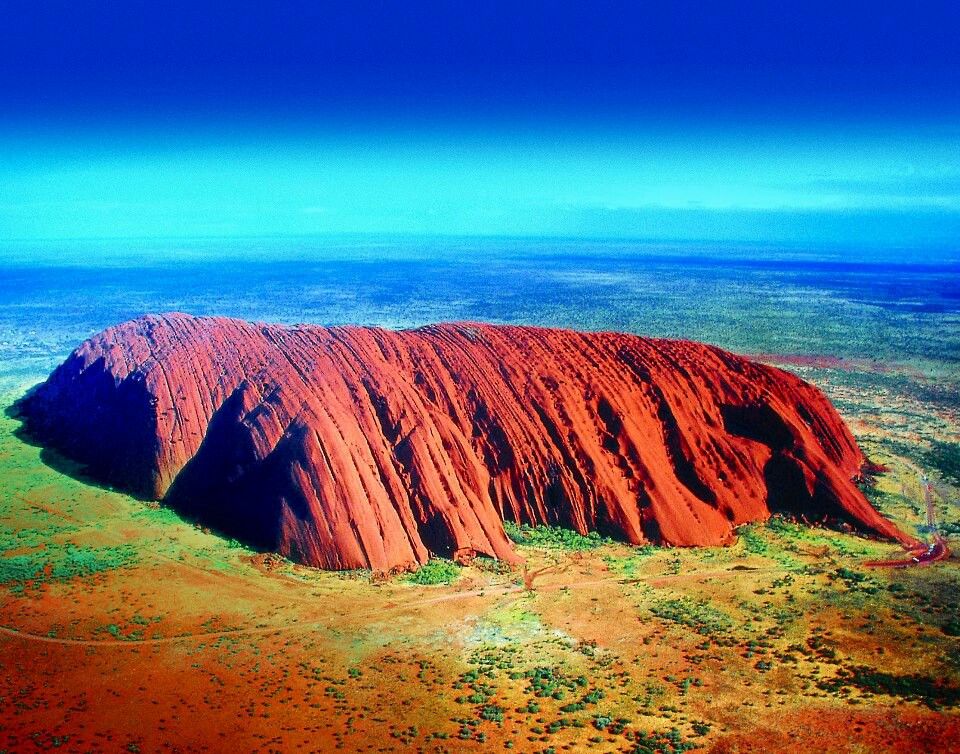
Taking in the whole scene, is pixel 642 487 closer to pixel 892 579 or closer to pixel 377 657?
pixel 892 579

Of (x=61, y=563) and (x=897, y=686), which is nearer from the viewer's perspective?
(x=897, y=686)

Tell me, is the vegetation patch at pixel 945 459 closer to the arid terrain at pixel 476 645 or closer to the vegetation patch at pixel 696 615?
the arid terrain at pixel 476 645

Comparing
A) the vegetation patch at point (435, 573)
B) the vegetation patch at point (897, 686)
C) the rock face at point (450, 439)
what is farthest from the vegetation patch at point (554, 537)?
the vegetation patch at point (897, 686)

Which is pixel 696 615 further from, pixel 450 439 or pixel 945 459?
pixel 945 459

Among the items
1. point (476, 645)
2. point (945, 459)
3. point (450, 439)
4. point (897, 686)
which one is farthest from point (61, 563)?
point (945, 459)

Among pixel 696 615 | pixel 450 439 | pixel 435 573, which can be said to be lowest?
pixel 435 573

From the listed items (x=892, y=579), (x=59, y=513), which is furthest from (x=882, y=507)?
(x=59, y=513)

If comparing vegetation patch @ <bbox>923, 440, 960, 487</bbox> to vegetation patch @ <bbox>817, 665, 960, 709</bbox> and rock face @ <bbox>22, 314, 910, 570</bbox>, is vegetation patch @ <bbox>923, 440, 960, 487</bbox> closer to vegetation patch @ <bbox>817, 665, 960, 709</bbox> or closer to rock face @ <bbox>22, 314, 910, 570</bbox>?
rock face @ <bbox>22, 314, 910, 570</bbox>
